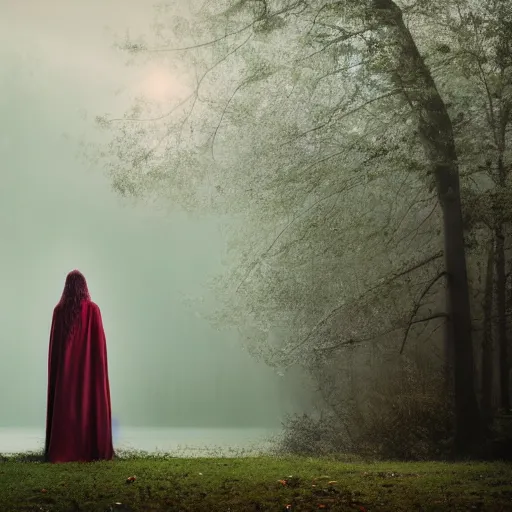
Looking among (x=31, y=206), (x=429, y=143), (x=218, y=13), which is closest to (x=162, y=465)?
(x=429, y=143)

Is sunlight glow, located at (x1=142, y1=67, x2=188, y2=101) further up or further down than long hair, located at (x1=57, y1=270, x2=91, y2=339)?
further up

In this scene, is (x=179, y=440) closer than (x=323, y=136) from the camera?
No

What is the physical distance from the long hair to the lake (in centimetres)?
177

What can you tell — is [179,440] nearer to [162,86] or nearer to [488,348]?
[488,348]

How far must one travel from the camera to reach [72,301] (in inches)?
236

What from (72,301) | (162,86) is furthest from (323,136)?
(72,301)

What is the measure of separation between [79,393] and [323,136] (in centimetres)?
416

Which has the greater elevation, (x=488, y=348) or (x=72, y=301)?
(x=72, y=301)

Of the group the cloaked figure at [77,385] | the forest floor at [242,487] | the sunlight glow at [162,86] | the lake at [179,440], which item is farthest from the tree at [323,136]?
the cloaked figure at [77,385]

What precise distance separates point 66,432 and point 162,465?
86 cm

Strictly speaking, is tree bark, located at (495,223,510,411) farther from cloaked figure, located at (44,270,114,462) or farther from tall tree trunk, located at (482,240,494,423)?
cloaked figure, located at (44,270,114,462)

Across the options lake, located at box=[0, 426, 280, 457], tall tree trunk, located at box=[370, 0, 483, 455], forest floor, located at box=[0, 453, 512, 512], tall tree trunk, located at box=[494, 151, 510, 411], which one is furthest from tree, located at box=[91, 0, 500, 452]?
forest floor, located at box=[0, 453, 512, 512]

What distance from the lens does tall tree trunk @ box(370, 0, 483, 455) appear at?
7281mm

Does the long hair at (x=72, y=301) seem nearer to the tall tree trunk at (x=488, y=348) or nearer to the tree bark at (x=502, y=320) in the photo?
the tree bark at (x=502, y=320)
